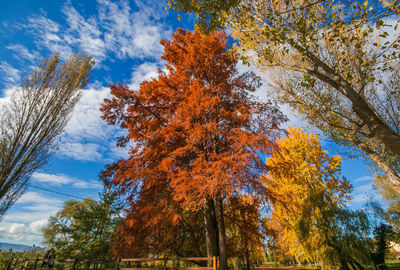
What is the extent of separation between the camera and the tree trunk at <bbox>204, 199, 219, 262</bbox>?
6.39 meters

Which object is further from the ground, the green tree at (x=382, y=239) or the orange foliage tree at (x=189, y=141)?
the orange foliage tree at (x=189, y=141)

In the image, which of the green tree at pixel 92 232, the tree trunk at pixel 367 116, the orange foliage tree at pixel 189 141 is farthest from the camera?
the green tree at pixel 92 232

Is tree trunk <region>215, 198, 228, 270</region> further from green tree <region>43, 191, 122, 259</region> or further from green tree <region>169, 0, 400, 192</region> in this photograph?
green tree <region>43, 191, 122, 259</region>

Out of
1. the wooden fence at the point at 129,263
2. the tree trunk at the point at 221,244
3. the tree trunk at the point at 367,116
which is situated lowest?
the wooden fence at the point at 129,263

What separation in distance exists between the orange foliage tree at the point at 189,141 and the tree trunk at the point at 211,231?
0.03 meters

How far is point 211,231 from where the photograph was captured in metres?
6.78

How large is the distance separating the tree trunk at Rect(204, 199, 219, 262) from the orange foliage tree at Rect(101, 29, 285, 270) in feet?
0.10

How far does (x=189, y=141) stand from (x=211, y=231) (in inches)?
142

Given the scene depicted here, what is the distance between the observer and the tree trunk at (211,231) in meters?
6.39

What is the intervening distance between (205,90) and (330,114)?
24.3 ft

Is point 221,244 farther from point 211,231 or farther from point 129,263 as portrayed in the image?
point 129,263

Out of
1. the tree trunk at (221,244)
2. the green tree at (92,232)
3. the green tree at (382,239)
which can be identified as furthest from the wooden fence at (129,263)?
the green tree at (382,239)

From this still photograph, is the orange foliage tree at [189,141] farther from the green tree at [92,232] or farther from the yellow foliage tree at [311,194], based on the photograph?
the green tree at [92,232]

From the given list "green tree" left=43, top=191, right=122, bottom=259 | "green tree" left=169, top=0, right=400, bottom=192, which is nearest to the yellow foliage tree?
"green tree" left=169, top=0, right=400, bottom=192
